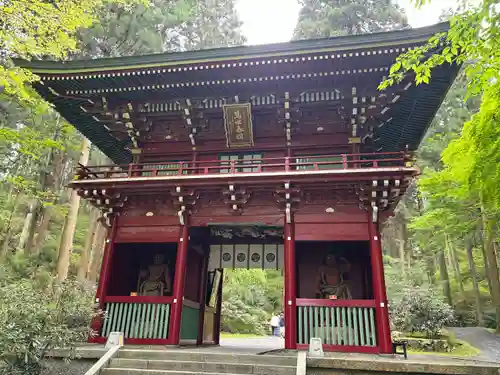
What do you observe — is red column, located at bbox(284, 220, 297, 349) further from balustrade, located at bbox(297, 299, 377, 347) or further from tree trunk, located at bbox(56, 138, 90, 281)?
tree trunk, located at bbox(56, 138, 90, 281)

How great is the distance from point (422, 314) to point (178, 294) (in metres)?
11.8

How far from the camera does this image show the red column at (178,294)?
8.80m

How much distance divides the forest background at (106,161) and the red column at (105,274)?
1.16 metres

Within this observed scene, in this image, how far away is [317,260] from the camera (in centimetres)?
1088

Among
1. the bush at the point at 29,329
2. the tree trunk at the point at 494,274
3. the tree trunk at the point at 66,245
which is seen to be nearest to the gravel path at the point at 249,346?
the bush at the point at 29,329

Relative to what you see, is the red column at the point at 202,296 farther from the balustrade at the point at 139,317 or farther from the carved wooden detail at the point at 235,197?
the carved wooden detail at the point at 235,197

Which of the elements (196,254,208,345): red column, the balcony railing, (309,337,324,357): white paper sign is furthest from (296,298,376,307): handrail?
(196,254,208,345): red column

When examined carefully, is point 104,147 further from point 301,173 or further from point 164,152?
point 301,173

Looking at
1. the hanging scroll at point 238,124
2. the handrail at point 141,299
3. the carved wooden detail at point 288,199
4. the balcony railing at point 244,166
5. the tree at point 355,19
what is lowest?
the handrail at point 141,299

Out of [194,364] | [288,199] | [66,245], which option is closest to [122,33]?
[66,245]

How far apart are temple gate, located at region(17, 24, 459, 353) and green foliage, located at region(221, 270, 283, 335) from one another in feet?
41.0

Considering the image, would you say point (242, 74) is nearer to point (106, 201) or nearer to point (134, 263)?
point (106, 201)

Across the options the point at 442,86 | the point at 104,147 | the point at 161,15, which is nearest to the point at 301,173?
the point at 442,86

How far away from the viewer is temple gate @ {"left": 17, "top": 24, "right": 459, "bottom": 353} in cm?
851
